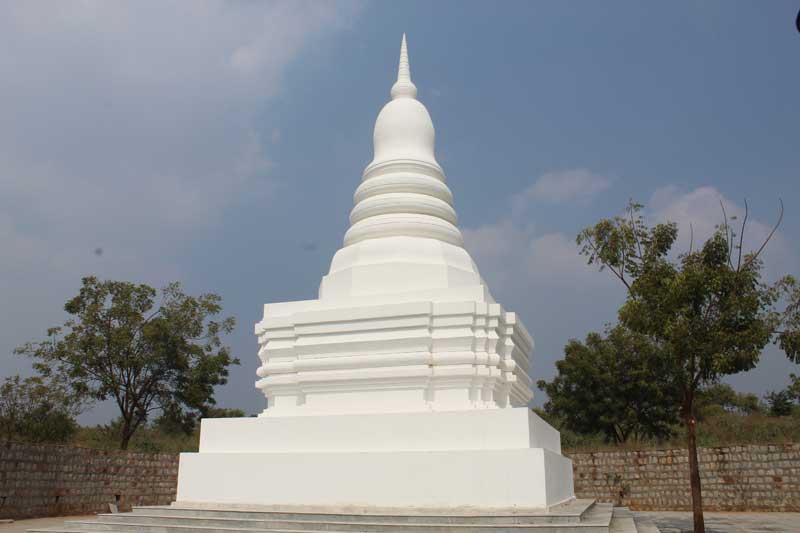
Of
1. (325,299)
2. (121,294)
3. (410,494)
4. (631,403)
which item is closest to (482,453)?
(410,494)

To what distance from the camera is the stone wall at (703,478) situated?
1814 cm

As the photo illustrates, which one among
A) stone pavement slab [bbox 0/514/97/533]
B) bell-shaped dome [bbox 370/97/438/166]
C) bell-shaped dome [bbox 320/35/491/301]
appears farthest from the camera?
stone pavement slab [bbox 0/514/97/533]

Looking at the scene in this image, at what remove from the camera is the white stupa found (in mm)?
8695

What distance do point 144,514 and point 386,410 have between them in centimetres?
355

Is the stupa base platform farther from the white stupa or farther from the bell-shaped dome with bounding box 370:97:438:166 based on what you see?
the bell-shaped dome with bounding box 370:97:438:166

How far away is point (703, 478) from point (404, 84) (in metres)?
13.6

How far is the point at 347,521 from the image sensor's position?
822 cm

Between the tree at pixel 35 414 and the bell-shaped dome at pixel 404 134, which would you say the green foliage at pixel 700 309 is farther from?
the tree at pixel 35 414

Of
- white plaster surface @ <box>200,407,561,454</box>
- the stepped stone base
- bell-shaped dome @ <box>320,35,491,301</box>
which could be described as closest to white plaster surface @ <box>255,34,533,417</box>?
bell-shaped dome @ <box>320,35,491,301</box>

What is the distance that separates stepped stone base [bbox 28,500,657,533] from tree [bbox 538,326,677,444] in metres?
20.7

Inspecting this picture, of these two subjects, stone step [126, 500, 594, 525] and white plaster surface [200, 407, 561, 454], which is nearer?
stone step [126, 500, 594, 525]

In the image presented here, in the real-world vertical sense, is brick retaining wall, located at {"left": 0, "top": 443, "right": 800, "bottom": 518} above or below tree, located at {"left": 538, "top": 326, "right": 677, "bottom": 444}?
below

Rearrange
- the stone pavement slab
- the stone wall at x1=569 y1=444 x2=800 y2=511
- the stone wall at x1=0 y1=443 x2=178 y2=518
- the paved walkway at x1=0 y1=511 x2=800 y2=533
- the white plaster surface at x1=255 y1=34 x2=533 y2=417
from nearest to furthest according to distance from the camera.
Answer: the white plaster surface at x1=255 y1=34 x2=533 y2=417 < the stone pavement slab < the paved walkway at x1=0 y1=511 x2=800 y2=533 < the stone wall at x1=0 y1=443 x2=178 y2=518 < the stone wall at x1=569 y1=444 x2=800 y2=511

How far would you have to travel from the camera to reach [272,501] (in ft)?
30.9
